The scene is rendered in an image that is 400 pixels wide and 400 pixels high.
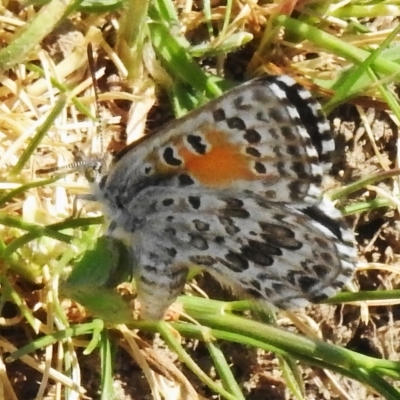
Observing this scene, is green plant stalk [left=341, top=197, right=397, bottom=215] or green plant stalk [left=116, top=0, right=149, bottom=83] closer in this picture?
green plant stalk [left=116, top=0, right=149, bottom=83]

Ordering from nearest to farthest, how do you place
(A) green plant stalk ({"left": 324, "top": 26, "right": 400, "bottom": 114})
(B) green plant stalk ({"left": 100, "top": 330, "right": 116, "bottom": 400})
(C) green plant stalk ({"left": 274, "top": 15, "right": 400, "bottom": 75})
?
1. (B) green plant stalk ({"left": 100, "top": 330, "right": 116, "bottom": 400})
2. (A) green plant stalk ({"left": 324, "top": 26, "right": 400, "bottom": 114})
3. (C) green plant stalk ({"left": 274, "top": 15, "right": 400, "bottom": 75})

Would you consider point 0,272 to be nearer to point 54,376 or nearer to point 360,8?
point 54,376

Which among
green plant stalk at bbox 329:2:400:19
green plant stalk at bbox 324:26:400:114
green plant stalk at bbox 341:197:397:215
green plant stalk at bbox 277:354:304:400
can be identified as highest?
green plant stalk at bbox 329:2:400:19

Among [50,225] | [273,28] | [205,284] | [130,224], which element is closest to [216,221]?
[130,224]

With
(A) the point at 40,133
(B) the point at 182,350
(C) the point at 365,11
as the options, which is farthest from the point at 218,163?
(C) the point at 365,11

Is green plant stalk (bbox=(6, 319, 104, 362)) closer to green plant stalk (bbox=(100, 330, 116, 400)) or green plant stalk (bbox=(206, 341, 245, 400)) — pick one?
green plant stalk (bbox=(100, 330, 116, 400))

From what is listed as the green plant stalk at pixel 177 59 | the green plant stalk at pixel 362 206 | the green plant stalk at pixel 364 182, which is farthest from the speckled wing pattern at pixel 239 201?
the green plant stalk at pixel 177 59

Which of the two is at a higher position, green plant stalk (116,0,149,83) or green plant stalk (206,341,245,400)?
green plant stalk (116,0,149,83)

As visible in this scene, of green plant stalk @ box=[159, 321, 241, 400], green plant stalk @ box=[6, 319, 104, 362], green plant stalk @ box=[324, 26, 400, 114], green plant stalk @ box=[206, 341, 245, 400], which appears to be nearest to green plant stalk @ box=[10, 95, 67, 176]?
green plant stalk @ box=[6, 319, 104, 362]
